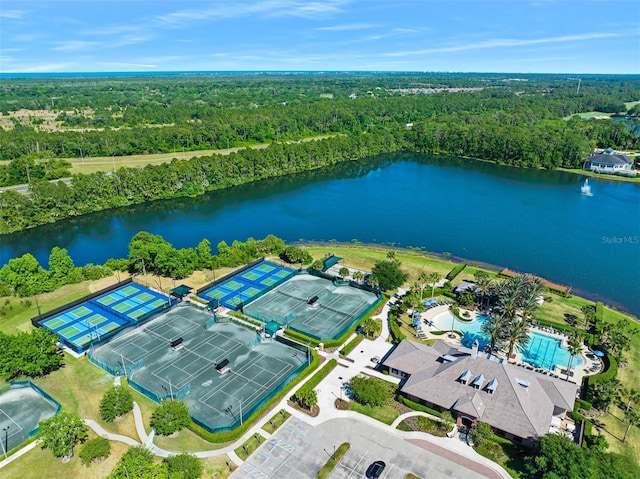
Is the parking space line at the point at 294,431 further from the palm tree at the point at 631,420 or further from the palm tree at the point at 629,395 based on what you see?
the palm tree at the point at 629,395

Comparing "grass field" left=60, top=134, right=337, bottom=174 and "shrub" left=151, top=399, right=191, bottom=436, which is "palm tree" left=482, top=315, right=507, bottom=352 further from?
"grass field" left=60, top=134, right=337, bottom=174

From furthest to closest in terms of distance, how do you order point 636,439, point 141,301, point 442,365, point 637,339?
point 141,301 < point 637,339 < point 442,365 < point 636,439

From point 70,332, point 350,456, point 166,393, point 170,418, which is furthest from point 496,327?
point 70,332

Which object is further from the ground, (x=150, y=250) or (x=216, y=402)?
(x=150, y=250)

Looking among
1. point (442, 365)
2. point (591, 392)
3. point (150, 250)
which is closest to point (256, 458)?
point (442, 365)

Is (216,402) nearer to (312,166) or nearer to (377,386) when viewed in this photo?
(377,386)

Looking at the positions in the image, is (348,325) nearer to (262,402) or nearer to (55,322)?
(262,402)

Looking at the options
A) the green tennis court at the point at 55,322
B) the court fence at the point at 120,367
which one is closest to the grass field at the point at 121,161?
the green tennis court at the point at 55,322
